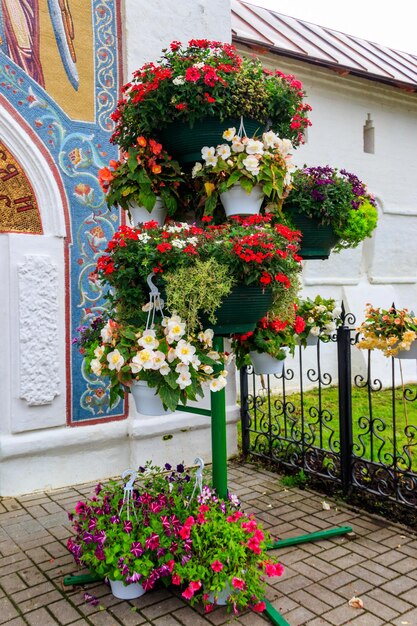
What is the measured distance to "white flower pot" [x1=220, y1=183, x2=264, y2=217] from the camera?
3.34m

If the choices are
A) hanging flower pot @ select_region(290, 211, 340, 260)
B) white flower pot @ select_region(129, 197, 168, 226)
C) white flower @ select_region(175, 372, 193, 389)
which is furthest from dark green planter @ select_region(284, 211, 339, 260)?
white flower @ select_region(175, 372, 193, 389)

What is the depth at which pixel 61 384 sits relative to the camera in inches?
198

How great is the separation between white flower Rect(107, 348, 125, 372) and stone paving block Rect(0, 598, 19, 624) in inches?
57.2

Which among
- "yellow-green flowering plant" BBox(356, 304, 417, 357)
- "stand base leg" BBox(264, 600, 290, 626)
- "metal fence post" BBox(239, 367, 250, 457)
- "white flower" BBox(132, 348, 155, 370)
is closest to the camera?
"white flower" BBox(132, 348, 155, 370)

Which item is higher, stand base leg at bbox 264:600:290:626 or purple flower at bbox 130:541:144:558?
purple flower at bbox 130:541:144:558

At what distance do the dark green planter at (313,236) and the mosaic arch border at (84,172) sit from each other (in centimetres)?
191

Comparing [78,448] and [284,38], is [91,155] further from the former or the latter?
[284,38]

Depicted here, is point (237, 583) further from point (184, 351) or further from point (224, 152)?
point (224, 152)

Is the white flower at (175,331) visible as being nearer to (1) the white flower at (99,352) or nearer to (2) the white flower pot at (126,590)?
(1) the white flower at (99,352)

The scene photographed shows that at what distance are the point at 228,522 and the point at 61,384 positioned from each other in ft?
7.74

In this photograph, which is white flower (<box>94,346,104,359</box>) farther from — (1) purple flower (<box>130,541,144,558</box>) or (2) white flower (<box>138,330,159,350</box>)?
(1) purple flower (<box>130,541,144,558</box>)

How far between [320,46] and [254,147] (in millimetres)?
8289

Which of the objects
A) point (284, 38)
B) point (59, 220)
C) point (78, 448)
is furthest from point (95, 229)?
point (284, 38)

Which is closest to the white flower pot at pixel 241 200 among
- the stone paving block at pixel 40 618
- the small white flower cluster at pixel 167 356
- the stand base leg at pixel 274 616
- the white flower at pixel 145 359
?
the small white flower cluster at pixel 167 356
